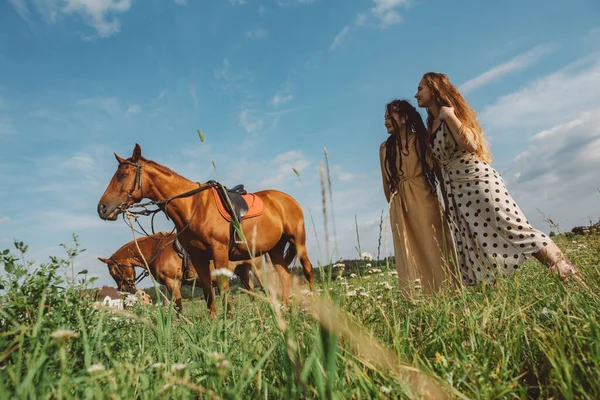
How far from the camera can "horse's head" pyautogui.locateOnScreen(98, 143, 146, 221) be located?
20.2 feet

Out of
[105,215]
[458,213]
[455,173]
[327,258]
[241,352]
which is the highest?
[105,215]

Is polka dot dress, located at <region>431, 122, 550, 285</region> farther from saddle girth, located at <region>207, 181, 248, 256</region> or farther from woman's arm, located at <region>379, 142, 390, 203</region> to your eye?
saddle girth, located at <region>207, 181, 248, 256</region>

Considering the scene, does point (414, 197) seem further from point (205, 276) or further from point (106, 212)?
point (106, 212)

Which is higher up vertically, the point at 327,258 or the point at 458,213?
the point at 458,213

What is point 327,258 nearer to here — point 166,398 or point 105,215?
point 166,398

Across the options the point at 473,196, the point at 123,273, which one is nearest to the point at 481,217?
the point at 473,196

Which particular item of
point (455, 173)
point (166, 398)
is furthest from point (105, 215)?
point (166, 398)

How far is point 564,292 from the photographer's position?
240 centimetres

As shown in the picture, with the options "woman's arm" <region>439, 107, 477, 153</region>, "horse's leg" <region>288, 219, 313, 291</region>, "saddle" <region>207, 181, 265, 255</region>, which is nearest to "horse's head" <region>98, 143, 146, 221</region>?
"saddle" <region>207, 181, 265, 255</region>

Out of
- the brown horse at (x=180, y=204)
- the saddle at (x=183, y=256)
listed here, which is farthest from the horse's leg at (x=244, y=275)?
the brown horse at (x=180, y=204)

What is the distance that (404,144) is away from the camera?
4.65 meters

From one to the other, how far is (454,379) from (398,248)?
333cm

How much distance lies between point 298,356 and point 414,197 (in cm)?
352

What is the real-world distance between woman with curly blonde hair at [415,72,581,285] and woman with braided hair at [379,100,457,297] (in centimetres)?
19
